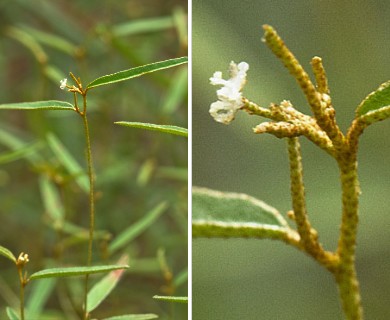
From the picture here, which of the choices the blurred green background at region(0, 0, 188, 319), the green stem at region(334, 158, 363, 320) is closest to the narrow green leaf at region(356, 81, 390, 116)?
the green stem at region(334, 158, 363, 320)

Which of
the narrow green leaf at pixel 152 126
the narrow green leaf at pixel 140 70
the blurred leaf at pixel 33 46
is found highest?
the blurred leaf at pixel 33 46

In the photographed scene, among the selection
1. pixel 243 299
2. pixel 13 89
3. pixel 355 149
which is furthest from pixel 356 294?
pixel 13 89

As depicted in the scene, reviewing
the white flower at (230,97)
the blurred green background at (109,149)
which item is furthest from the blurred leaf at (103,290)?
the blurred green background at (109,149)

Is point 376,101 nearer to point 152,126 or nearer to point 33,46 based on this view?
point 152,126

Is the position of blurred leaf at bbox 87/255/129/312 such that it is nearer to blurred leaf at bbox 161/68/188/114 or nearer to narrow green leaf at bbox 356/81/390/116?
narrow green leaf at bbox 356/81/390/116

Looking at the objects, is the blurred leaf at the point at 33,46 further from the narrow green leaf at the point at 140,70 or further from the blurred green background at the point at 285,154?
the narrow green leaf at the point at 140,70

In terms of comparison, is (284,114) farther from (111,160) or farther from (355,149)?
(111,160)

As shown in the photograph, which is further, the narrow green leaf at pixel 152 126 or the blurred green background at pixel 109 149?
the blurred green background at pixel 109 149
